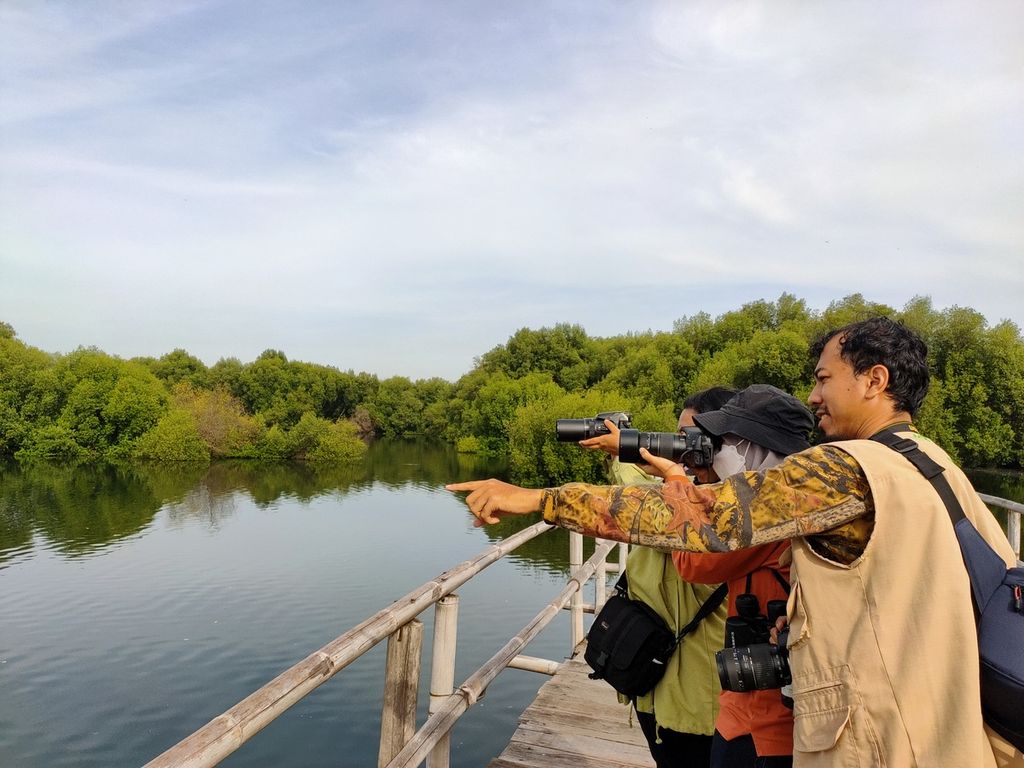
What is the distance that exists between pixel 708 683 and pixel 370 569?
1998 centimetres

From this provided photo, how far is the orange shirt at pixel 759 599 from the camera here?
5.26 ft

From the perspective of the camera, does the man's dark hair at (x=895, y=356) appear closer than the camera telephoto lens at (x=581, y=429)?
Yes

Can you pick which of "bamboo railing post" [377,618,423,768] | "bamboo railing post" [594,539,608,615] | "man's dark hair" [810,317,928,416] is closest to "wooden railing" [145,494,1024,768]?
"bamboo railing post" [377,618,423,768]

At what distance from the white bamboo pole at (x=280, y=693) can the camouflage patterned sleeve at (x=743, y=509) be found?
699 mm

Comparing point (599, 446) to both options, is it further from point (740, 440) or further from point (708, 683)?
point (708, 683)

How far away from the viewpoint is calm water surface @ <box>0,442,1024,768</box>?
457 inches

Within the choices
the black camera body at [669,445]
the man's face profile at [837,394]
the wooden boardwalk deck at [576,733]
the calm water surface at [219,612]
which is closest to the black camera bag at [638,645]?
the black camera body at [669,445]

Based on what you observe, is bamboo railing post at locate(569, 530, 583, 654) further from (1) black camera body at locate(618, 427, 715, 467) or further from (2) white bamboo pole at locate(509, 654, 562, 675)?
(1) black camera body at locate(618, 427, 715, 467)

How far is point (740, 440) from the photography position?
6.29 feet

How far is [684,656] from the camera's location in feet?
7.18

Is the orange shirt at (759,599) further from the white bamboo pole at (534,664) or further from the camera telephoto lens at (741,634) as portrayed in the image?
the white bamboo pole at (534,664)

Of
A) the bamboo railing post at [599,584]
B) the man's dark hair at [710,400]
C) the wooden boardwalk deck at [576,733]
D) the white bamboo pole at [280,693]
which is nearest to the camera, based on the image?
the white bamboo pole at [280,693]

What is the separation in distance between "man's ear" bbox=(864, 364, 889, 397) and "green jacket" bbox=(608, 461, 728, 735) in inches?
34.0

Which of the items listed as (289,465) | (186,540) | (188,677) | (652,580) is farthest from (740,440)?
(289,465)
